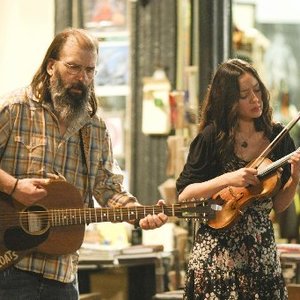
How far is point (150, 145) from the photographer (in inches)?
272

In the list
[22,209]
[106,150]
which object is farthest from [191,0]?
[22,209]

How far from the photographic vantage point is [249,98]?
397cm

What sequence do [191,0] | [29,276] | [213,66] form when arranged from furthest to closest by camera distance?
[191,0]
[213,66]
[29,276]

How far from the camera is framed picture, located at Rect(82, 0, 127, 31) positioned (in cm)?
718

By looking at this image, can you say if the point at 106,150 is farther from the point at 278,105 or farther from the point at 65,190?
the point at 278,105

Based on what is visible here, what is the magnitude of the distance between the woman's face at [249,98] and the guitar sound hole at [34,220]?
936 millimetres

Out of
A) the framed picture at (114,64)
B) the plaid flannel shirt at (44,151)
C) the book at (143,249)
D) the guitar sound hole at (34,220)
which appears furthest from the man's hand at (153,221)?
the framed picture at (114,64)

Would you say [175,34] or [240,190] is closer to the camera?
[240,190]

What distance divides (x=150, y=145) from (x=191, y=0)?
1098mm

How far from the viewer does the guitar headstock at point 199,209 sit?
3803 mm

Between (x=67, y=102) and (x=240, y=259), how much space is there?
0.96 m

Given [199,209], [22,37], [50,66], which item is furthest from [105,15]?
[199,209]

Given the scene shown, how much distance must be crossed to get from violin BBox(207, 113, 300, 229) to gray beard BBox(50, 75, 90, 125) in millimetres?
655

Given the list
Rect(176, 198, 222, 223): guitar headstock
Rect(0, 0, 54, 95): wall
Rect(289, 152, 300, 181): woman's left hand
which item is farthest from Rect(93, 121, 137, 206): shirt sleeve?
Rect(0, 0, 54, 95): wall
